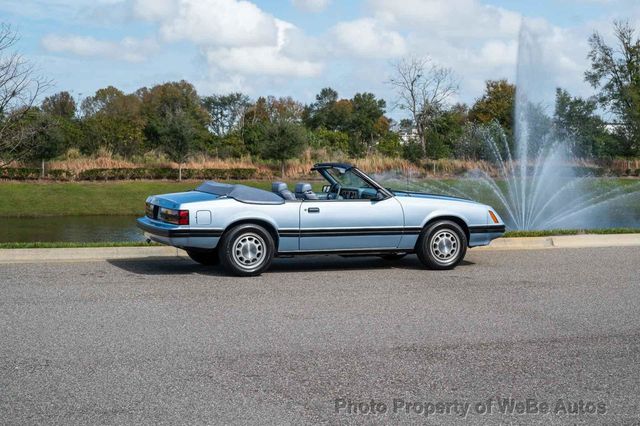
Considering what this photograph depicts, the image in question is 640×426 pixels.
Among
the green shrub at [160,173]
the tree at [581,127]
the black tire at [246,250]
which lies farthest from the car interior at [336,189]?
the tree at [581,127]

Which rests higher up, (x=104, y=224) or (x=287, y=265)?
(x=104, y=224)

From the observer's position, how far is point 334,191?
12.3 meters

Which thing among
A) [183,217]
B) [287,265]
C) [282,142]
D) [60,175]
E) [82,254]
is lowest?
[287,265]

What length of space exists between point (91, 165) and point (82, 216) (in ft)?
24.4

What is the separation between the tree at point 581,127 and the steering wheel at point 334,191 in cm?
3431

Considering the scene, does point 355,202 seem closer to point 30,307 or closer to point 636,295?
point 636,295

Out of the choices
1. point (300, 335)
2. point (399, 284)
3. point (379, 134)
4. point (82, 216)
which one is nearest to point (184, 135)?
point (82, 216)

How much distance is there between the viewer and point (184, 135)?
123 ft

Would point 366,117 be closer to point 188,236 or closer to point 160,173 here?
point 160,173

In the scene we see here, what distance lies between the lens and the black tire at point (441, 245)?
1163cm

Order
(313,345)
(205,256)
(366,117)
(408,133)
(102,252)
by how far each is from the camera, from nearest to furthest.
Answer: (313,345), (205,256), (102,252), (408,133), (366,117)

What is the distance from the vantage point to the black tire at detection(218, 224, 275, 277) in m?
10.8

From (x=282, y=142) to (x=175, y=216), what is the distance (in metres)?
27.7

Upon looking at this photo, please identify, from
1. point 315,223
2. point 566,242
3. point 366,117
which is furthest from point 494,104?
point 315,223
